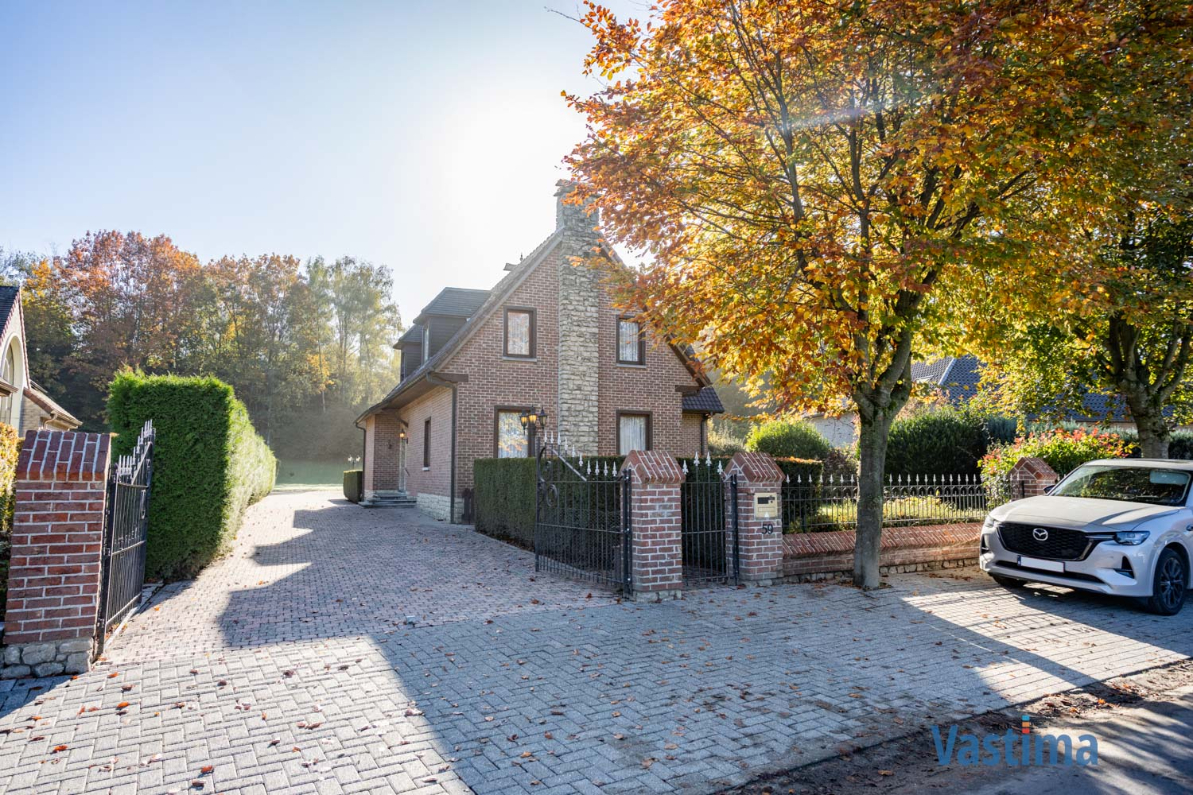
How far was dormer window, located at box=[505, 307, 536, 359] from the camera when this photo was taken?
17.6m

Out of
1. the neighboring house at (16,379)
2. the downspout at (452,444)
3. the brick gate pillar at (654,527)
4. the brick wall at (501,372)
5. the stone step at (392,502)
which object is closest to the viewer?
the brick gate pillar at (654,527)

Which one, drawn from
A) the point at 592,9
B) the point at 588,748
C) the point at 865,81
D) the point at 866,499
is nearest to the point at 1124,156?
the point at 865,81

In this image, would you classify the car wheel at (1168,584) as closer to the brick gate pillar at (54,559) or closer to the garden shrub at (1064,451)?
the garden shrub at (1064,451)

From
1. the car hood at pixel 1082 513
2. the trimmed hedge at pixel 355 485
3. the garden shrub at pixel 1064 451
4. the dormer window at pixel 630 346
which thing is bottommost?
the trimmed hedge at pixel 355 485

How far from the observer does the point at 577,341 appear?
17609 millimetres

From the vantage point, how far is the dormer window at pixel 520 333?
57.6ft

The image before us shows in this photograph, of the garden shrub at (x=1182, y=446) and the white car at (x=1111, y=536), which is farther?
the garden shrub at (x=1182, y=446)

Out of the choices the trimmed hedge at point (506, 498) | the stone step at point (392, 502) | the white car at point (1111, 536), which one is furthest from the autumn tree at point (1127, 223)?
the stone step at point (392, 502)

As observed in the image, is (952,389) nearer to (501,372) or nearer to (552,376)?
(552,376)

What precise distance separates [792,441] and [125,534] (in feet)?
59.4

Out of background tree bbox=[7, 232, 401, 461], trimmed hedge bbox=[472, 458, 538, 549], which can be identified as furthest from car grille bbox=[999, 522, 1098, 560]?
background tree bbox=[7, 232, 401, 461]

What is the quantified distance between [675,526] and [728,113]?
196 inches

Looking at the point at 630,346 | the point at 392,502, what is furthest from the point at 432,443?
the point at 630,346

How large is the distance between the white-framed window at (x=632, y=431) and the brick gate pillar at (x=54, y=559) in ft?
45.2
